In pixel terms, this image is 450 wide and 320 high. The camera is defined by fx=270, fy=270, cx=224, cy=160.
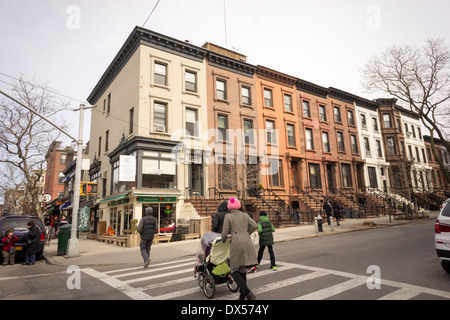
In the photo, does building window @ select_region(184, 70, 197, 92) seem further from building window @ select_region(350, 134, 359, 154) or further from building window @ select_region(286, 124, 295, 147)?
building window @ select_region(350, 134, 359, 154)

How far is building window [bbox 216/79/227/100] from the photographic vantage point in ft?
75.7

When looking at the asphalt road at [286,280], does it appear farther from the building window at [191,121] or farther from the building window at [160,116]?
the building window at [191,121]

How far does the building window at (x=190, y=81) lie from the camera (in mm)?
21594

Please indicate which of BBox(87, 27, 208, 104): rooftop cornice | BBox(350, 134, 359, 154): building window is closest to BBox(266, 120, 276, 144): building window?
BBox(87, 27, 208, 104): rooftop cornice

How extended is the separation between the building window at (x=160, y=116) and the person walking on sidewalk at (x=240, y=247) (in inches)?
596

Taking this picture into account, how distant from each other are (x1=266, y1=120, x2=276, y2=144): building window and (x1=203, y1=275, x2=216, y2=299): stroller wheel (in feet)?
65.7

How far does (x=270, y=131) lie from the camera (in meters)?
25.0

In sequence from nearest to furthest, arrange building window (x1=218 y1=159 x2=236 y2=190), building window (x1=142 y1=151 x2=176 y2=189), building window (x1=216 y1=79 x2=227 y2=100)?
building window (x1=142 y1=151 x2=176 y2=189) < building window (x1=218 y1=159 x2=236 y2=190) < building window (x1=216 y1=79 x2=227 y2=100)

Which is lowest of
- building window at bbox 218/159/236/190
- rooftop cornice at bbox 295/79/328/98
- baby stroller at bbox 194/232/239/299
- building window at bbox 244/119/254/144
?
baby stroller at bbox 194/232/239/299

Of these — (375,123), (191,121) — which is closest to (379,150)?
(375,123)

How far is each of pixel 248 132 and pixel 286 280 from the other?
721 inches
